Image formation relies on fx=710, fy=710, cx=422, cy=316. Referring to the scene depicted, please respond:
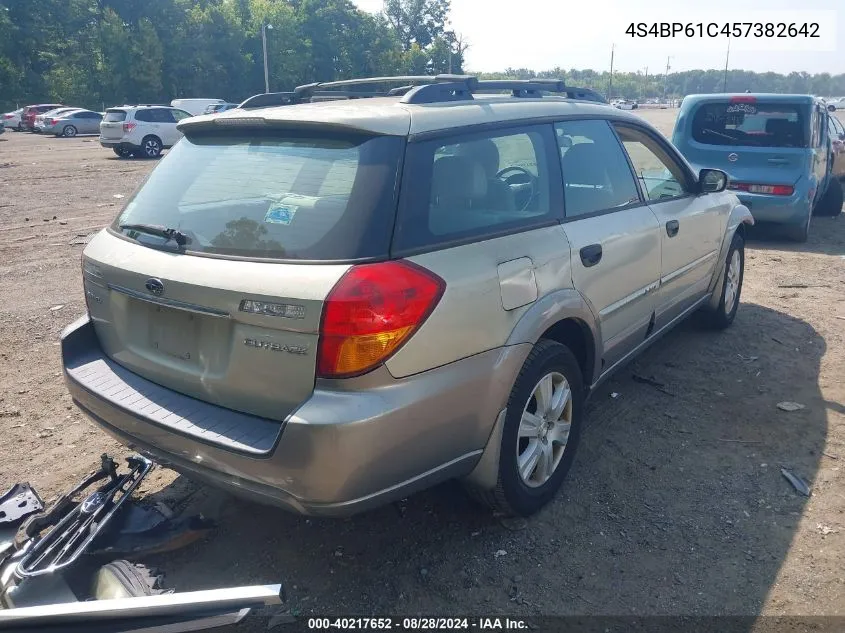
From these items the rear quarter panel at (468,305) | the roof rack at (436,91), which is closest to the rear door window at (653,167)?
the roof rack at (436,91)

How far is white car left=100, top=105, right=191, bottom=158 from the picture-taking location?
22.5 m

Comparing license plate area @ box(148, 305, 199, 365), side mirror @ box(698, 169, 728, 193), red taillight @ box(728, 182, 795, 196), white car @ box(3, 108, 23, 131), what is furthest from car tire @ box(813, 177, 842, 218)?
white car @ box(3, 108, 23, 131)

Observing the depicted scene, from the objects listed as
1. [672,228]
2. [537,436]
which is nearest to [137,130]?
[672,228]

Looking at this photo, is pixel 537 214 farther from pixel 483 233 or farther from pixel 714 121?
pixel 714 121

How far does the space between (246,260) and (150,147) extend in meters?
22.8

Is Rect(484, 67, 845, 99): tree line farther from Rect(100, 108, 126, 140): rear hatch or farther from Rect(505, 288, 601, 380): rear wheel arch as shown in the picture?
Rect(505, 288, 601, 380): rear wheel arch

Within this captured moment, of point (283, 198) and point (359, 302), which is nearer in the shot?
point (359, 302)

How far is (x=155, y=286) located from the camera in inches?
107

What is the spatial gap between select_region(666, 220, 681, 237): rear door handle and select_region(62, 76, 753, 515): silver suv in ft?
2.61

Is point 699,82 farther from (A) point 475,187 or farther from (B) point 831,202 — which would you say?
(A) point 475,187

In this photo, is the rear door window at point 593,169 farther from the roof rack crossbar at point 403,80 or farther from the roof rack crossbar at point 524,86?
the roof rack crossbar at point 403,80

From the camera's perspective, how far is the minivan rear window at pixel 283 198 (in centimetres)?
254

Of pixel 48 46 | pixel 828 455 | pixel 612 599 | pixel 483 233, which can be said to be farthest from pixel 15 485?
pixel 48 46

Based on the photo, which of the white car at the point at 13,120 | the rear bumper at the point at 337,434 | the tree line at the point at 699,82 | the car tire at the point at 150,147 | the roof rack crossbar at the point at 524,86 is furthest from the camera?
the tree line at the point at 699,82
